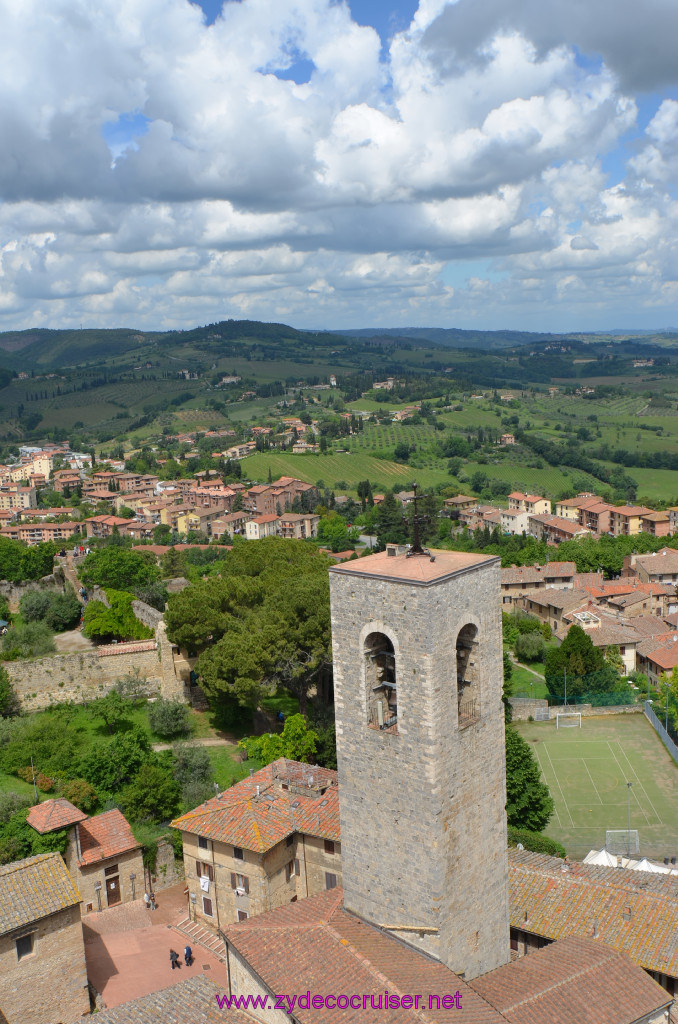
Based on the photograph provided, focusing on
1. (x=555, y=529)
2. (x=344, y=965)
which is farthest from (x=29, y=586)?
(x=555, y=529)

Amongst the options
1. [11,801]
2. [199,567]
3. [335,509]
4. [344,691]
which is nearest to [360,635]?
[344,691]

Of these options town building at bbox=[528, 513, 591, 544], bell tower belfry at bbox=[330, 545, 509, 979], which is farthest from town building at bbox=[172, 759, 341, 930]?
town building at bbox=[528, 513, 591, 544]

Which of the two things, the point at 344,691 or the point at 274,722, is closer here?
the point at 344,691

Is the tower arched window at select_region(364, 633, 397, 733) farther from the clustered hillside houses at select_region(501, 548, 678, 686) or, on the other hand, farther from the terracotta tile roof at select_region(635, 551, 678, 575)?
the terracotta tile roof at select_region(635, 551, 678, 575)

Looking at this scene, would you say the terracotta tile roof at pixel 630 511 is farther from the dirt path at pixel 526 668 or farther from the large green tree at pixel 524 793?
the large green tree at pixel 524 793

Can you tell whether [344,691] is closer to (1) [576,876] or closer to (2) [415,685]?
(2) [415,685]

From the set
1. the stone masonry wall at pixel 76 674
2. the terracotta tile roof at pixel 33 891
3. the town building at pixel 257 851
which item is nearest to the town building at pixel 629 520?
the stone masonry wall at pixel 76 674
